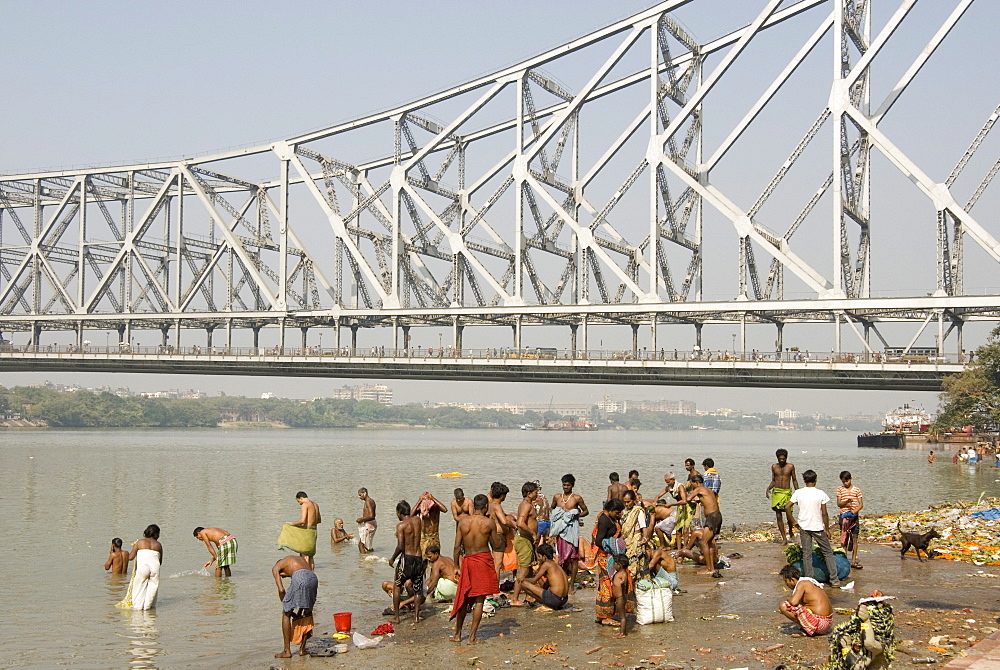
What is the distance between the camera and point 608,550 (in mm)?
12273

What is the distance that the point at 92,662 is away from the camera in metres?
11.9

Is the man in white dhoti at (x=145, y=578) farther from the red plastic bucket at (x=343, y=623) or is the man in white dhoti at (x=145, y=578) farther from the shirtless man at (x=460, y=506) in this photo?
the shirtless man at (x=460, y=506)

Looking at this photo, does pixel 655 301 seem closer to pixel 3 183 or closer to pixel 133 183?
pixel 133 183

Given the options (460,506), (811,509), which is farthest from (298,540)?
(811,509)

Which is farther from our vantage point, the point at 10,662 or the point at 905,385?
the point at 905,385

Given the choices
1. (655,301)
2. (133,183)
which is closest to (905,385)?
(655,301)

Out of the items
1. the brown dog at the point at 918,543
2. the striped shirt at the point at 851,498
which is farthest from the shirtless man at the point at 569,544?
the brown dog at the point at 918,543

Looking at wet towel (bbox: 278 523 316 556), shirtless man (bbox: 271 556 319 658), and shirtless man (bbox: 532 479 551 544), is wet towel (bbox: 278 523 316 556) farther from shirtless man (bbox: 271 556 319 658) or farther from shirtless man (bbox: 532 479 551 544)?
shirtless man (bbox: 532 479 551 544)

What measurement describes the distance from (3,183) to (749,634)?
109 metres

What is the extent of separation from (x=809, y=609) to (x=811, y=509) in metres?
2.61

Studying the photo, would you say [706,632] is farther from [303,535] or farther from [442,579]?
[303,535]

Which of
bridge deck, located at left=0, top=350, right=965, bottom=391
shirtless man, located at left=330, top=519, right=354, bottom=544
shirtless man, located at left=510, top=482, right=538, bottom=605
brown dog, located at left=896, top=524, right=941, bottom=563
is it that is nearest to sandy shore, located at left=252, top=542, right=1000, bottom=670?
shirtless man, located at left=510, top=482, right=538, bottom=605

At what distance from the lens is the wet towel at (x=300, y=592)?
1160 cm

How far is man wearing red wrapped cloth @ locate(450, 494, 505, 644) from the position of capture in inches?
456
